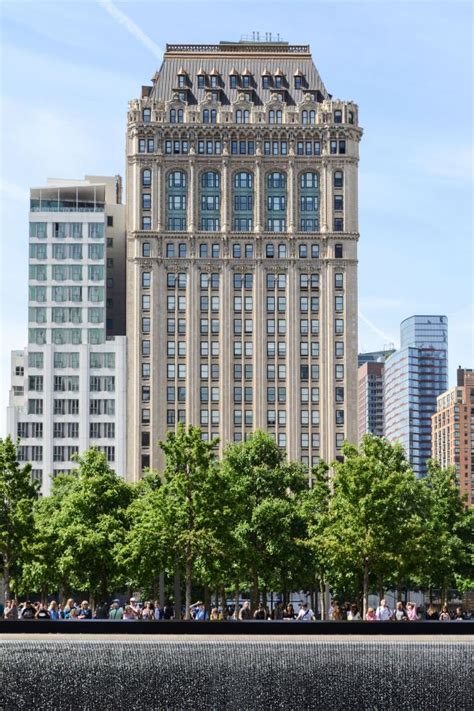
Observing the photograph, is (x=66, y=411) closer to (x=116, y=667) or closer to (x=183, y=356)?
(x=183, y=356)

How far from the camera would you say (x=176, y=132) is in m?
174

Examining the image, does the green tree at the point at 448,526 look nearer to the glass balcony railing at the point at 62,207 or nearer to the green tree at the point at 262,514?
the green tree at the point at 262,514

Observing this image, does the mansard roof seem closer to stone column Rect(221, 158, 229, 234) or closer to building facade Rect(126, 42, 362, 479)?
building facade Rect(126, 42, 362, 479)

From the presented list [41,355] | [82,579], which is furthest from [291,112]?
[82,579]

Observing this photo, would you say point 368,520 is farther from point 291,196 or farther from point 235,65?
point 235,65

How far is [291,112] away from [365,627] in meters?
135

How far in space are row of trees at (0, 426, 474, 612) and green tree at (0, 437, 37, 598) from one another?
0.09 metres

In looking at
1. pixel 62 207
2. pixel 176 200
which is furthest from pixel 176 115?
pixel 62 207

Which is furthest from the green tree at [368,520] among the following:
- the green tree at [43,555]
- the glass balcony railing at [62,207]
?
the glass balcony railing at [62,207]

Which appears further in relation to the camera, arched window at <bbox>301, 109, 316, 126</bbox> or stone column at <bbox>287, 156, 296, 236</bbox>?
arched window at <bbox>301, 109, 316, 126</bbox>

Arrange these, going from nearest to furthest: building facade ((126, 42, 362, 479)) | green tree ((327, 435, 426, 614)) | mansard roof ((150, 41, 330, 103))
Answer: green tree ((327, 435, 426, 614))
building facade ((126, 42, 362, 479))
mansard roof ((150, 41, 330, 103))

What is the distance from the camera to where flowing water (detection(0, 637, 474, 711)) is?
45.3m

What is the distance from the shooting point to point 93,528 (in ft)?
300

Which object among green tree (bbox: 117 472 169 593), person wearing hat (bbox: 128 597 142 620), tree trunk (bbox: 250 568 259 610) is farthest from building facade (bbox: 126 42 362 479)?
person wearing hat (bbox: 128 597 142 620)
